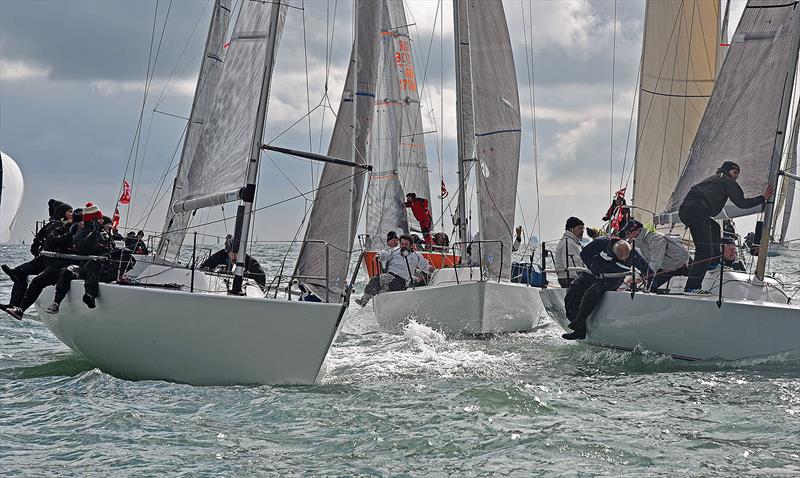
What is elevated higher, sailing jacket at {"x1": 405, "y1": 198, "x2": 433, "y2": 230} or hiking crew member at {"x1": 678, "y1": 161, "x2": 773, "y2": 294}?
sailing jacket at {"x1": 405, "y1": 198, "x2": 433, "y2": 230}

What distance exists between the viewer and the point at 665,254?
12.8m

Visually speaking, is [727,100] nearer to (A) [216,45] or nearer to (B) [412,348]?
(B) [412,348]

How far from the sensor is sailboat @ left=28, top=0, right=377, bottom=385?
985 centimetres

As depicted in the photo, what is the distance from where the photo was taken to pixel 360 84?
1631cm

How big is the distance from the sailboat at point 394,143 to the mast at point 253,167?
12.6m

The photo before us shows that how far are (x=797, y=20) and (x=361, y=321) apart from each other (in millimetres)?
8985

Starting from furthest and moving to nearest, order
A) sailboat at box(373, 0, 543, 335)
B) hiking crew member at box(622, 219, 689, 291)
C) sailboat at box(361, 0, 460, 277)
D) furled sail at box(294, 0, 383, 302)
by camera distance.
Result: sailboat at box(361, 0, 460, 277)
sailboat at box(373, 0, 543, 335)
hiking crew member at box(622, 219, 689, 291)
furled sail at box(294, 0, 383, 302)

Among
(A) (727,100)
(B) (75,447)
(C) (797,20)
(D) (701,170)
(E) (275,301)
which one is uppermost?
(C) (797,20)

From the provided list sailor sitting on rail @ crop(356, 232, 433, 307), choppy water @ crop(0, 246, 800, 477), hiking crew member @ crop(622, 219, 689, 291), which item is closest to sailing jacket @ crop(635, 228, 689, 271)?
hiking crew member @ crop(622, 219, 689, 291)

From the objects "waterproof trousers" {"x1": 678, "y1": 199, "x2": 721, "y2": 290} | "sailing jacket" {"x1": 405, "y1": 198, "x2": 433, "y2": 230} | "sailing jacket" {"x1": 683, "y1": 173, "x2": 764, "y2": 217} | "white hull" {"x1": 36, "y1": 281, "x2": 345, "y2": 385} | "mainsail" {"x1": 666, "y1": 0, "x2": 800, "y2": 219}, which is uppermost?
"mainsail" {"x1": 666, "y1": 0, "x2": 800, "y2": 219}

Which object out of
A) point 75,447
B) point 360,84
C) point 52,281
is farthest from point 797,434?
point 360,84

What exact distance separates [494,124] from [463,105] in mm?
624

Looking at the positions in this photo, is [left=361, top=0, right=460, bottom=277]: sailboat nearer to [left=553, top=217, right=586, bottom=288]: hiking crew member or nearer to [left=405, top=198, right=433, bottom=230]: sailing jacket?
[left=405, top=198, right=433, bottom=230]: sailing jacket

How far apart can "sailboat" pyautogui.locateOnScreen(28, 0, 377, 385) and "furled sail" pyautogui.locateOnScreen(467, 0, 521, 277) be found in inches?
236
